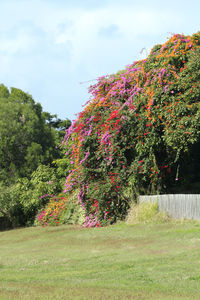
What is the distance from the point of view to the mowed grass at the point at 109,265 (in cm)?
804

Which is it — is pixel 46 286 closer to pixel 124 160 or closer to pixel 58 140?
pixel 124 160

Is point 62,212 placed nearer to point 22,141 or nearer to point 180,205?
point 180,205

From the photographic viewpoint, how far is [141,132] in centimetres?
1948

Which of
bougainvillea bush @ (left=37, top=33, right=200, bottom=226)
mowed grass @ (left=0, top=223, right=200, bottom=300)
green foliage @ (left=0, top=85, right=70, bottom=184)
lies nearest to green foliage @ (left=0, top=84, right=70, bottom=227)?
green foliage @ (left=0, top=85, right=70, bottom=184)

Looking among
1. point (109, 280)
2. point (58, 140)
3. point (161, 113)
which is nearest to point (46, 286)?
point (109, 280)

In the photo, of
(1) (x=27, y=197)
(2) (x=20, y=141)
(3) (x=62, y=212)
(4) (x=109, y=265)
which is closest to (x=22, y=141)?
(2) (x=20, y=141)

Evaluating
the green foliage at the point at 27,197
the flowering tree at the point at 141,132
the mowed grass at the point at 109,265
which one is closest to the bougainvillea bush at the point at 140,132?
the flowering tree at the point at 141,132

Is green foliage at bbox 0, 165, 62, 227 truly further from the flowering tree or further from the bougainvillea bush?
the flowering tree

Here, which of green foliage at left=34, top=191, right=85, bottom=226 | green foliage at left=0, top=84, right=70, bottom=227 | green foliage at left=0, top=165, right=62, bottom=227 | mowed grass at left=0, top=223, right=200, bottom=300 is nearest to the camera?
mowed grass at left=0, top=223, right=200, bottom=300

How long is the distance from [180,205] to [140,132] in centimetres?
385

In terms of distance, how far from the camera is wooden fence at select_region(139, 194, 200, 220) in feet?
56.1

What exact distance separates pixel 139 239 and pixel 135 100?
7.58 m

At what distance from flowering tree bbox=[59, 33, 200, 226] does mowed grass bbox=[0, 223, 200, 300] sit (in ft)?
8.15

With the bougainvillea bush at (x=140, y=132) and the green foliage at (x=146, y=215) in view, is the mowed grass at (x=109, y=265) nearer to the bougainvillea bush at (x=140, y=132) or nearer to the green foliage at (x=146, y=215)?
the green foliage at (x=146, y=215)
